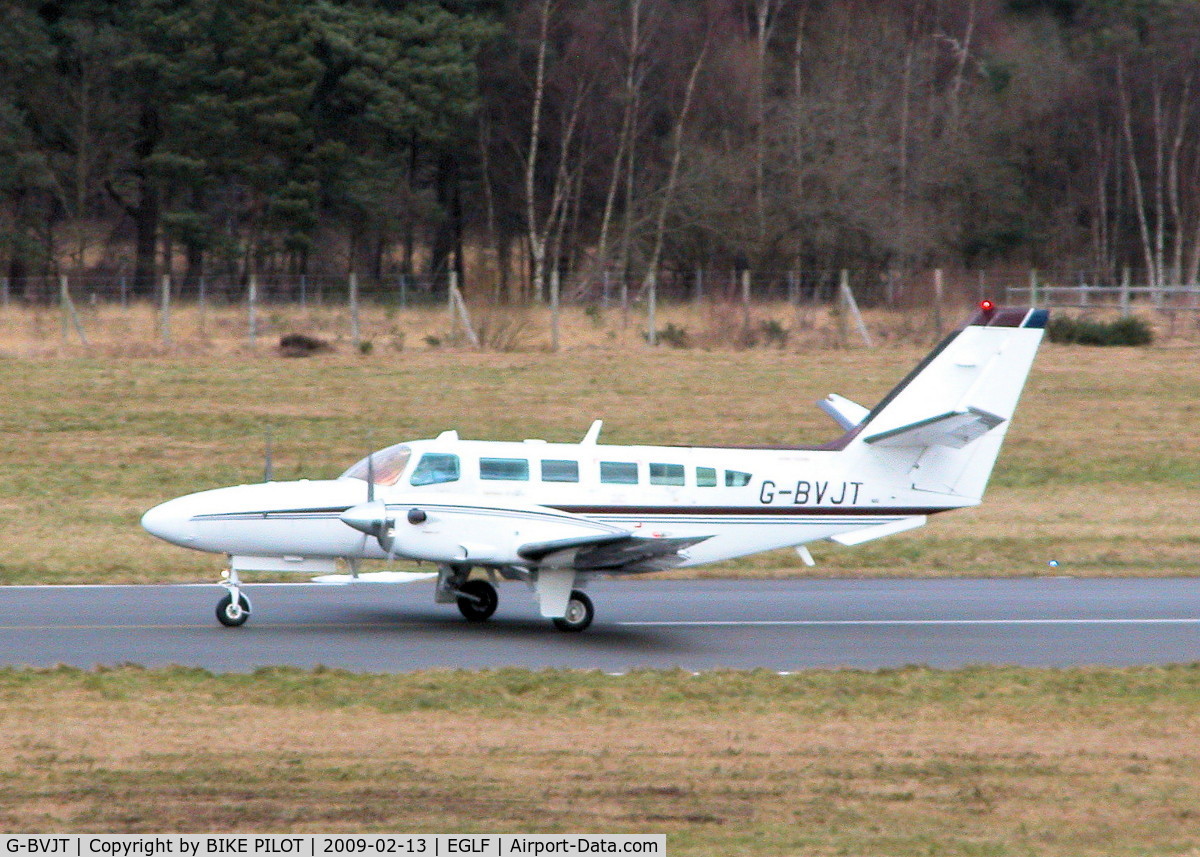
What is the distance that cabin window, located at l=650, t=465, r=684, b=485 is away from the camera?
1684 centimetres

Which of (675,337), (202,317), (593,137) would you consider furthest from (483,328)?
(593,137)

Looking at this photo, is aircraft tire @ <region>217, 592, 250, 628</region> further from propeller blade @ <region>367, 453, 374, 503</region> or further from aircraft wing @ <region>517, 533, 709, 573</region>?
aircraft wing @ <region>517, 533, 709, 573</region>

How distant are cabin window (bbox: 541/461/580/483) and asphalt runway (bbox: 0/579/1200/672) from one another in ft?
5.00

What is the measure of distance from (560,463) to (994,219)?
A: 4783 centimetres

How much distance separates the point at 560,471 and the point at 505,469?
0.58 meters

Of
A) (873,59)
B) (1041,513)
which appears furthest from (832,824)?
(873,59)

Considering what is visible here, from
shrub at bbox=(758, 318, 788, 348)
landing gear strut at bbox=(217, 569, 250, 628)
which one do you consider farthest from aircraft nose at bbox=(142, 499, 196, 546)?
shrub at bbox=(758, 318, 788, 348)

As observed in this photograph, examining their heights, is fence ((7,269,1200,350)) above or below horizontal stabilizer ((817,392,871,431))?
above

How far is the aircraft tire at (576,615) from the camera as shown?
1602 centimetres

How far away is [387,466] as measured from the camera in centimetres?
1636

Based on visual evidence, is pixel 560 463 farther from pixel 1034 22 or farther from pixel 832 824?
pixel 1034 22

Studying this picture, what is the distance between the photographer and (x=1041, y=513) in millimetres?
25250

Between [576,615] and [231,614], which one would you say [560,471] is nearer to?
[576,615]

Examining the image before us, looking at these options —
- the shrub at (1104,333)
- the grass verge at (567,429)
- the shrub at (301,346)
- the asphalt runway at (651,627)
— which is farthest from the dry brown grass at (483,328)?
the asphalt runway at (651,627)
